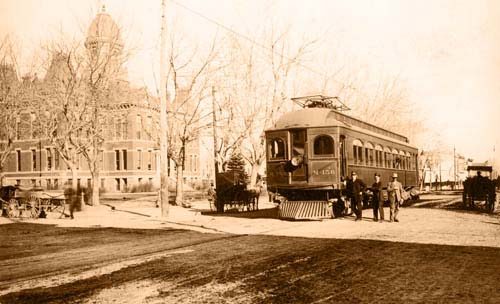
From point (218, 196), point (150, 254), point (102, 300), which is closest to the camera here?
point (102, 300)

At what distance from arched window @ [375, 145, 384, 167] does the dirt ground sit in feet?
21.0

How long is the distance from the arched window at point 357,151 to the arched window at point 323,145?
5.26 ft

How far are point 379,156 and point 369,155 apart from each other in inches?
70.9

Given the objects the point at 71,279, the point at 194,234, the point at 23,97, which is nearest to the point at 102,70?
the point at 23,97

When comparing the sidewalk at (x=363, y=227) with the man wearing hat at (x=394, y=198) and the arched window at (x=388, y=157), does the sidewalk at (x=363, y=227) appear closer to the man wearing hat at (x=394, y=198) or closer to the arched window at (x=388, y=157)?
the man wearing hat at (x=394, y=198)

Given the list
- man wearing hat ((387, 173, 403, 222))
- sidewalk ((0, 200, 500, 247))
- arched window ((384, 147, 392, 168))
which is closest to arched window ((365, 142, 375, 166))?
arched window ((384, 147, 392, 168))

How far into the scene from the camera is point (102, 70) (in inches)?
979

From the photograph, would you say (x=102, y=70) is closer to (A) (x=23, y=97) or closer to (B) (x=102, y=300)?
(A) (x=23, y=97)

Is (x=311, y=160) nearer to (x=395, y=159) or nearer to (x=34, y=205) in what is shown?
(x=395, y=159)

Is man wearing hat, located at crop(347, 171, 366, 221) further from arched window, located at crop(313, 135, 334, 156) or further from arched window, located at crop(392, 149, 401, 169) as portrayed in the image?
arched window, located at crop(392, 149, 401, 169)

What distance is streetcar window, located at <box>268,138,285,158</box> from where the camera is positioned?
60.2 ft

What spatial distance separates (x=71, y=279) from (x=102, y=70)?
18.7m

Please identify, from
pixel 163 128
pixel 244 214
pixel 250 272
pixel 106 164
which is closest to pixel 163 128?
pixel 163 128

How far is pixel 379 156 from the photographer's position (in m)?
22.3
